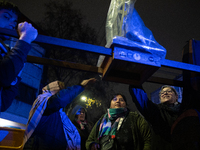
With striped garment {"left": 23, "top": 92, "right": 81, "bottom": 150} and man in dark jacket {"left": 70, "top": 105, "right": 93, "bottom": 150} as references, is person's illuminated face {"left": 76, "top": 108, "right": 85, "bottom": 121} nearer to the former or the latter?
man in dark jacket {"left": 70, "top": 105, "right": 93, "bottom": 150}

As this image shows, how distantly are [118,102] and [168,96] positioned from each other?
0.97 m

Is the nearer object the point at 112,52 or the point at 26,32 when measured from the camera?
the point at 26,32

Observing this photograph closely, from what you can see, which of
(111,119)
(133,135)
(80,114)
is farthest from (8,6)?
(80,114)

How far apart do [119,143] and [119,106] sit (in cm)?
77

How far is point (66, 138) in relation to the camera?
2670mm

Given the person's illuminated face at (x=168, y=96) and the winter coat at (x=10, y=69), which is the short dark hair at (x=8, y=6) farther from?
the person's illuminated face at (x=168, y=96)

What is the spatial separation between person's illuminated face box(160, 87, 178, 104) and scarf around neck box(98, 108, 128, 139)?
791mm

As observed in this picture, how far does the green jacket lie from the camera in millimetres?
2654

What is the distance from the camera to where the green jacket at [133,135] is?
2.65 metres

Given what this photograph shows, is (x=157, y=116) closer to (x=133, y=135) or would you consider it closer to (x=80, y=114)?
(x=133, y=135)

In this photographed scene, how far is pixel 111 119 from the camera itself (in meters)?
3.06

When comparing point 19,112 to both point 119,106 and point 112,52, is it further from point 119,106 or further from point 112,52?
point 112,52

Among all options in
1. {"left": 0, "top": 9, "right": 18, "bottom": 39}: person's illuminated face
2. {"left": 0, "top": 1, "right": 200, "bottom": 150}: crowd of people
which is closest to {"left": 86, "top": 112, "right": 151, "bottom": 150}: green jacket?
{"left": 0, "top": 1, "right": 200, "bottom": 150}: crowd of people

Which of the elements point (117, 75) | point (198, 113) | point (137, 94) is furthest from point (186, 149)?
point (117, 75)
